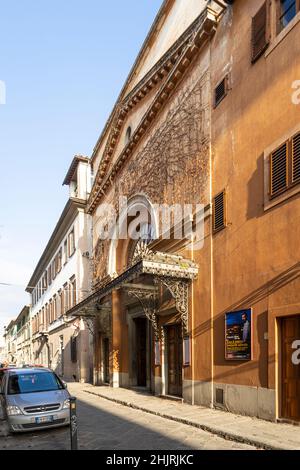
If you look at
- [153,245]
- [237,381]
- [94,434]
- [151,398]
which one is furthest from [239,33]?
[151,398]

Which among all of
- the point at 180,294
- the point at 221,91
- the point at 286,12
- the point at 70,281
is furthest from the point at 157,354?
the point at 70,281

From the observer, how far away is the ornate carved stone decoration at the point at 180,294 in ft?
47.3

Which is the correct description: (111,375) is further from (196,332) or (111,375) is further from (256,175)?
(256,175)

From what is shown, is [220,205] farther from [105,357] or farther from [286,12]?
[105,357]

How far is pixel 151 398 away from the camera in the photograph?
639 inches

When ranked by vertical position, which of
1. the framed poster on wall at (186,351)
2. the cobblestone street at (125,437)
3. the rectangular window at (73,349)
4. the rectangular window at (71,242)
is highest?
the rectangular window at (71,242)

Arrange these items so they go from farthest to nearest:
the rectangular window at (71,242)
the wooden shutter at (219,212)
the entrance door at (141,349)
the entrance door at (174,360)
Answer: the rectangular window at (71,242), the entrance door at (141,349), the entrance door at (174,360), the wooden shutter at (219,212)

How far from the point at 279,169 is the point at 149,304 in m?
9.20

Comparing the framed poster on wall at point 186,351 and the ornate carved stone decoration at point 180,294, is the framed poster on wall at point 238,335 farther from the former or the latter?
the ornate carved stone decoration at point 180,294

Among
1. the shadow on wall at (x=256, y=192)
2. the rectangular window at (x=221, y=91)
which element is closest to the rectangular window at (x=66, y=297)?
the rectangular window at (x=221, y=91)

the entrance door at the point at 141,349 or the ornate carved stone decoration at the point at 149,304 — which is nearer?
the ornate carved stone decoration at the point at 149,304

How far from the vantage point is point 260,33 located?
11547 millimetres

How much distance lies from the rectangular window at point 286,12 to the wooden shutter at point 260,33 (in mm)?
388

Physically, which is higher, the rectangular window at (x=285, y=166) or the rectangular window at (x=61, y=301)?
the rectangular window at (x=285, y=166)
